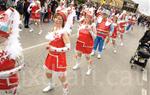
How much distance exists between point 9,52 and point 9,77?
410 mm

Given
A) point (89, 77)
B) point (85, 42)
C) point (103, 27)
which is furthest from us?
point (103, 27)

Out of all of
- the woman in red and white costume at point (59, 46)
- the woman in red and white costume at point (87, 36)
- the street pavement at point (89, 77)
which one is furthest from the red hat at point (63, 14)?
the woman in red and white costume at point (87, 36)

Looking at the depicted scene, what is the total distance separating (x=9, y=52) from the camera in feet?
17.0

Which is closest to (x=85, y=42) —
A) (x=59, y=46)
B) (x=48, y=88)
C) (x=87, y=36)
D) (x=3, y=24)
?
(x=87, y=36)

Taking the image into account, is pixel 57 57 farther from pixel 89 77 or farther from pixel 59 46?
pixel 89 77

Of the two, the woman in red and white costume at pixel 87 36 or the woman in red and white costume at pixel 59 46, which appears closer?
the woman in red and white costume at pixel 59 46

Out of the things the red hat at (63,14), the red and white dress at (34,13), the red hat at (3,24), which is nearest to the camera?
the red hat at (3,24)

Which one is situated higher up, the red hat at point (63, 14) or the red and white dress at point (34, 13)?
the red hat at point (63, 14)

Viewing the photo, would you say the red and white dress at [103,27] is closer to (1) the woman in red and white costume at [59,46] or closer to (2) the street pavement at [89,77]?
(2) the street pavement at [89,77]

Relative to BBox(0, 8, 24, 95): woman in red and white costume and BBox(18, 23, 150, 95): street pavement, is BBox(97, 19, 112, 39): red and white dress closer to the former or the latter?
BBox(18, 23, 150, 95): street pavement

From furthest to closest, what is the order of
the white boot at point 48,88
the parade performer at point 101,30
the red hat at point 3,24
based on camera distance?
the parade performer at point 101,30 → the white boot at point 48,88 → the red hat at point 3,24

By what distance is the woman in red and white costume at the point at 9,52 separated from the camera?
5.07m

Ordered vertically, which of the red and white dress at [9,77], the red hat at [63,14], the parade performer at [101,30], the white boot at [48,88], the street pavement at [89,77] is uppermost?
the red hat at [63,14]

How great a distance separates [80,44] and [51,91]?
7.50ft
